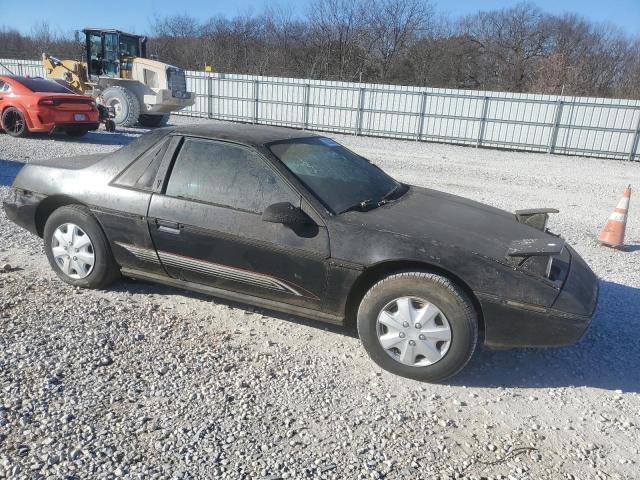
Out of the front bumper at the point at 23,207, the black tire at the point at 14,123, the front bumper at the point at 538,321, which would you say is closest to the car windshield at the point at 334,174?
the front bumper at the point at 538,321

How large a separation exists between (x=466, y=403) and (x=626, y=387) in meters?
1.15

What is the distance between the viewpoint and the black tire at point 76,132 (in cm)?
1284

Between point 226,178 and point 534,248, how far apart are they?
7.04 feet

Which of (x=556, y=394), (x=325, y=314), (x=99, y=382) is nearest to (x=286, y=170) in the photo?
(x=325, y=314)

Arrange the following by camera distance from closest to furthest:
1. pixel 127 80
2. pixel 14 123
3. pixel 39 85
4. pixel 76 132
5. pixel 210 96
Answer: pixel 39 85, pixel 14 123, pixel 76 132, pixel 127 80, pixel 210 96

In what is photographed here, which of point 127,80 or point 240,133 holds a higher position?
point 127,80

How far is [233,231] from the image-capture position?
344 cm

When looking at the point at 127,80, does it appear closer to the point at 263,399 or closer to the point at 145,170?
the point at 145,170

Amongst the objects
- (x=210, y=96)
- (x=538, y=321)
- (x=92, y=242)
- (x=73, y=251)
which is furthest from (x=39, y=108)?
(x=538, y=321)

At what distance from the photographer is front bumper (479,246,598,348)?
116 inches

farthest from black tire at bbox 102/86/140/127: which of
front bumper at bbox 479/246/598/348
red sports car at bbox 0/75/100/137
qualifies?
front bumper at bbox 479/246/598/348

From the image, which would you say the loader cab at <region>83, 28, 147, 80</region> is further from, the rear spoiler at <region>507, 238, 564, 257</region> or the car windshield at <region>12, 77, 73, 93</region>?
the rear spoiler at <region>507, 238, 564, 257</region>

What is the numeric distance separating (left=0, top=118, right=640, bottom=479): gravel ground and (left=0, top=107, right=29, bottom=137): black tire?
978cm

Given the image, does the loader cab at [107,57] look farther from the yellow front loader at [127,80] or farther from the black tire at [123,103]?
the black tire at [123,103]
